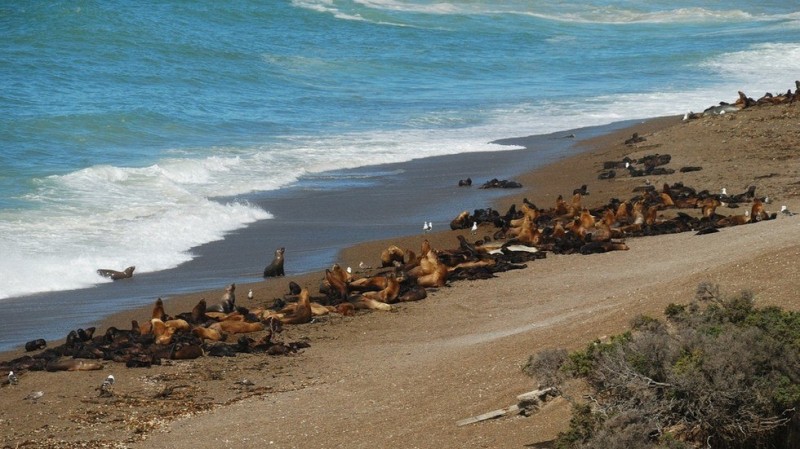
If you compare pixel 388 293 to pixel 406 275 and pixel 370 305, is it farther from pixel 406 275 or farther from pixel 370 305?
pixel 406 275

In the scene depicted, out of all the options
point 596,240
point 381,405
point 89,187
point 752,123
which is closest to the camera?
point 381,405

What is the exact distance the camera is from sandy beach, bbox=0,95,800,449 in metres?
7.29

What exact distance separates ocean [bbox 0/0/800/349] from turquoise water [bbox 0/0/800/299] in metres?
0.07

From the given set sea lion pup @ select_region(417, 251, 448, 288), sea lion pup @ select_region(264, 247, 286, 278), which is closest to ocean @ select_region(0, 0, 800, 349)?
sea lion pup @ select_region(264, 247, 286, 278)

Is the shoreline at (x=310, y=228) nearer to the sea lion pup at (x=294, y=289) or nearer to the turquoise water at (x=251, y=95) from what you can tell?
the turquoise water at (x=251, y=95)

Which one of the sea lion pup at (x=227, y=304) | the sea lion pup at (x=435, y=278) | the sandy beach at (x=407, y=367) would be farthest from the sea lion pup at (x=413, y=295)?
the sea lion pup at (x=227, y=304)

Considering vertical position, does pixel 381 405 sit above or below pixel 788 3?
below

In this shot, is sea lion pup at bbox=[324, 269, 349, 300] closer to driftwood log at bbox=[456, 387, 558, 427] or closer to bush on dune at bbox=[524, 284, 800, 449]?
driftwood log at bbox=[456, 387, 558, 427]

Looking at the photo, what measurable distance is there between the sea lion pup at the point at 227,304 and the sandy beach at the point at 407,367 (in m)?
0.50

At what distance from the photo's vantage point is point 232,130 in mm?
24844

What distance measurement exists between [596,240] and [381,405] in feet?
19.8

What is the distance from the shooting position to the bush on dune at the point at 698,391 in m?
5.63

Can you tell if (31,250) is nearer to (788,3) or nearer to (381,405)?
(381,405)

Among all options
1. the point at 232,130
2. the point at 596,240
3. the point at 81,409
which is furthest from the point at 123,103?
the point at 81,409
